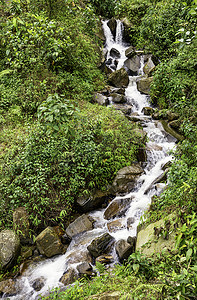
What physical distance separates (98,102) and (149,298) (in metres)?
8.11

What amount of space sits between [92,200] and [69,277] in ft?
6.82

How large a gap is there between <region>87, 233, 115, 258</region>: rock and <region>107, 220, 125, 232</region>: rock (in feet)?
1.63

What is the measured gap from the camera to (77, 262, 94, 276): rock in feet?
13.7

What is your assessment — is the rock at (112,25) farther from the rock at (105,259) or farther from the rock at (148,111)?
the rock at (105,259)

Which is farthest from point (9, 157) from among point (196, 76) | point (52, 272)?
point (196, 76)

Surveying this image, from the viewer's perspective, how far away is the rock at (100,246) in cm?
458

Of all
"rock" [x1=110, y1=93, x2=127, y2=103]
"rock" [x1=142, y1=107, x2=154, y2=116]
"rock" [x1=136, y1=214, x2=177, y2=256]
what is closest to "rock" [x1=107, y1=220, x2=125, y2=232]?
"rock" [x1=136, y1=214, x2=177, y2=256]

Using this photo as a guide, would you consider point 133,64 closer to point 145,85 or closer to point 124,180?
point 145,85

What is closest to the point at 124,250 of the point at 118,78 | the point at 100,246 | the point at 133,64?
the point at 100,246

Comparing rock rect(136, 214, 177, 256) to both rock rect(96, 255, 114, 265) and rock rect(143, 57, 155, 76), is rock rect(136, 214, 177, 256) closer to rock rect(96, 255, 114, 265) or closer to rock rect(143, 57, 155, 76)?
rock rect(96, 255, 114, 265)

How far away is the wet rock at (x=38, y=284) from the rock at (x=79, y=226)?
45.6 inches

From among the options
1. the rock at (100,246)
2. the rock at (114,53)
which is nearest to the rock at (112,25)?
the rock at (114,53)

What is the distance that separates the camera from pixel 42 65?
26.7ft

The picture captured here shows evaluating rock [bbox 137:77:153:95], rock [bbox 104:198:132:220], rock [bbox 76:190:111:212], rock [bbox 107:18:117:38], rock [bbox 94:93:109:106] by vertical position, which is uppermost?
rock [bbox 107:18:117:38]
